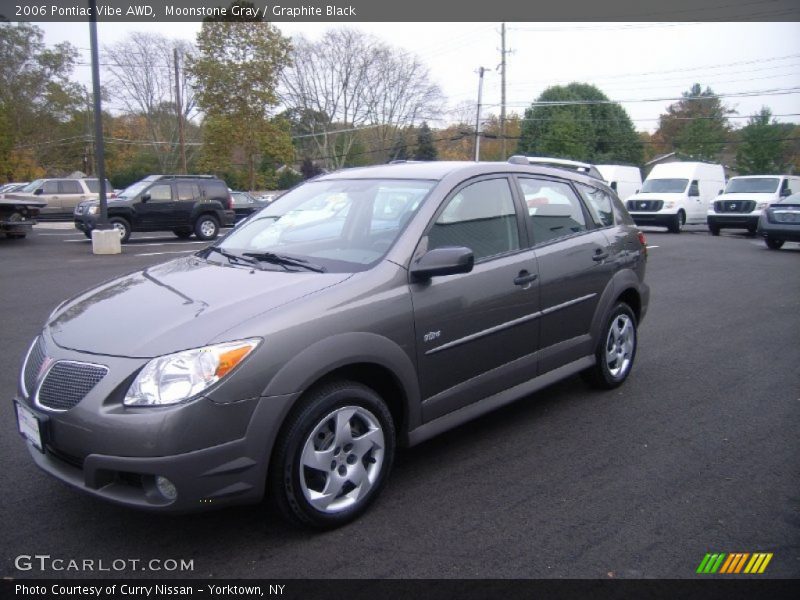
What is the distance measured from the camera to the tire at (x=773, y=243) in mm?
16984

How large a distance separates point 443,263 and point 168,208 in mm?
17539

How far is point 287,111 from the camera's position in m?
52.6

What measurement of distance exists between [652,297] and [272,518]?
7942 mm

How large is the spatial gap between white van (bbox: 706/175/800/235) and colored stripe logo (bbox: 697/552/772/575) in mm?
20532

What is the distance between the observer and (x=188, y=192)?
1973cm

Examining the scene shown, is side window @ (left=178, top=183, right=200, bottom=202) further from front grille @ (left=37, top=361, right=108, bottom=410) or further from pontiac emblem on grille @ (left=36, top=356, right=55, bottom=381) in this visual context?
front grille @ (left=37, top=361, right=108, bottom=410)

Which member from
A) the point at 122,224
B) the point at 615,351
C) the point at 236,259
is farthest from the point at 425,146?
the point at 236,259

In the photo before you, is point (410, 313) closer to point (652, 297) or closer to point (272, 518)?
point (272, 518)

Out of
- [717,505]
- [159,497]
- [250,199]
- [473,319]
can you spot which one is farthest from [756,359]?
[250,199]

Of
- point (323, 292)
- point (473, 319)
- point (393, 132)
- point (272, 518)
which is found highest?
point (393, 132)

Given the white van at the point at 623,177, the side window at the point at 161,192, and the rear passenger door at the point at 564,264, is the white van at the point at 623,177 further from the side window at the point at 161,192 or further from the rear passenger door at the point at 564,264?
the rear passenger door at the point at 564,264

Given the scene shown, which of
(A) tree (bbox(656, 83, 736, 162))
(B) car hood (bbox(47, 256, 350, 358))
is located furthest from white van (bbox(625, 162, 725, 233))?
(A) tree (bbox(656, 83, 736, 162))

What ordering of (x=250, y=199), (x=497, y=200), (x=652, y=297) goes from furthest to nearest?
(x=250, y=199) < (x=652, y=297) < (x=497, y=200)

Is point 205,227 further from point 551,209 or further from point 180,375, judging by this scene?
point 180,375
